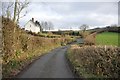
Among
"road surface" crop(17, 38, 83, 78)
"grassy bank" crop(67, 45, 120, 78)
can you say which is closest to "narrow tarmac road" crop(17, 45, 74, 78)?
"road surface" crop(17, 38, 83, 78)

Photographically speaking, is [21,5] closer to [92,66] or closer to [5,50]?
[5,50]

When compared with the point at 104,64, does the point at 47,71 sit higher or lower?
lower

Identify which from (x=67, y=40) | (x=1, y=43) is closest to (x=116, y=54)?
(x=1, y=43)

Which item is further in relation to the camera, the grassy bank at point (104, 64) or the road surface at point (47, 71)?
the road surface at point (47, 71)

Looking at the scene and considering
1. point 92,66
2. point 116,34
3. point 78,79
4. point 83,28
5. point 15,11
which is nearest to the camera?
point 78,79

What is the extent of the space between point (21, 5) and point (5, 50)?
10.6 m

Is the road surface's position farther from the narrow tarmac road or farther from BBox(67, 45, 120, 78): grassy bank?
BBox(67, 45, 120, 78): grassy bank

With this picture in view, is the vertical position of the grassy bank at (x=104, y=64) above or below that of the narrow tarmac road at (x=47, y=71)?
above

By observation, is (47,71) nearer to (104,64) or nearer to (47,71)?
(47,71)

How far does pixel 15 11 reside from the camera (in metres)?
28.5

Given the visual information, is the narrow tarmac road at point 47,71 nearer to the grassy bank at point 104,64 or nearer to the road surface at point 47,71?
the road surface at point 47,71

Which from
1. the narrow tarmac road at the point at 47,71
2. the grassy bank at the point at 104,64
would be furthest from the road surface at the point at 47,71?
the grassy bank at the point at 104,64

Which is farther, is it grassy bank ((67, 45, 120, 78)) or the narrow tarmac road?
the narrow tarmac road

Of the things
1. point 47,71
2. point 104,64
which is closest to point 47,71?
point 47,71
